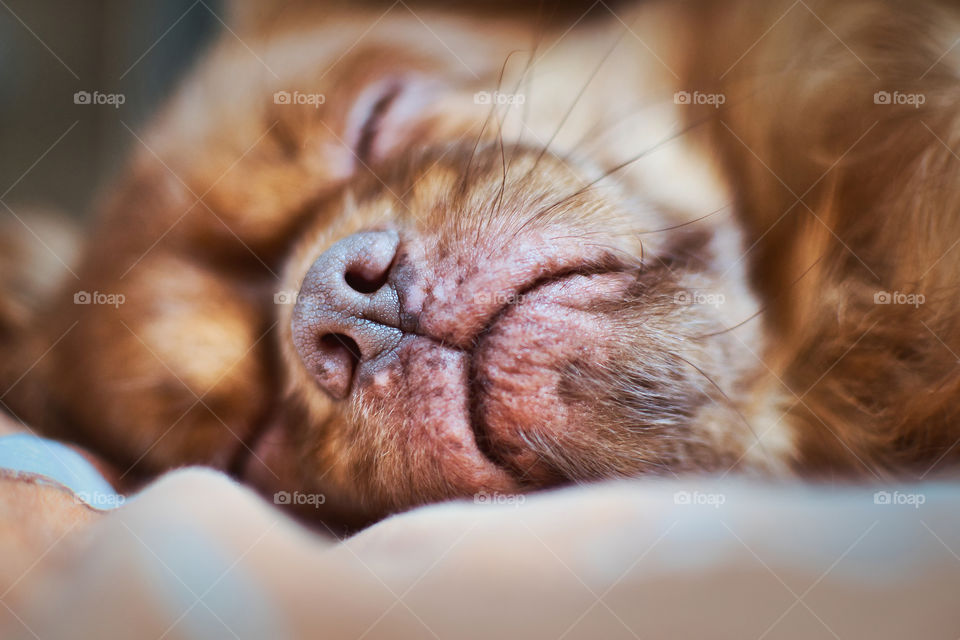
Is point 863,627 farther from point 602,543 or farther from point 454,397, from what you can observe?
point 454,397

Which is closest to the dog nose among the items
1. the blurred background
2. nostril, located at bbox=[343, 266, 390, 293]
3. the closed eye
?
nostril, located at bbox=[343, 266, 390, 293]

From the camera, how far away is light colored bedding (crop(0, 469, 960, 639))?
0.87 metres

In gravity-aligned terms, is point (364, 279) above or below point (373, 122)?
below

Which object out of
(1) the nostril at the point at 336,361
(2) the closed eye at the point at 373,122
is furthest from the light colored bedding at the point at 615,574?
(2) the closed eye at the point at 373,122

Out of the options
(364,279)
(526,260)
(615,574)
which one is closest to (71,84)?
(364,279)

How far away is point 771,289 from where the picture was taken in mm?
896

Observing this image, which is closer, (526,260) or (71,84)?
(526,260)

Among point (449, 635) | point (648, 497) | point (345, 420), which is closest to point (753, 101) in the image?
point (648, 497)

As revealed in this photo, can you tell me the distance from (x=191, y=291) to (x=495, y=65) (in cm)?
48

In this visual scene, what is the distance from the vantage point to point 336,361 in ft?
2.94

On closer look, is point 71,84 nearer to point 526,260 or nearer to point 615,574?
point 526,260

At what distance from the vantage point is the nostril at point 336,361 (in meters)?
0.89

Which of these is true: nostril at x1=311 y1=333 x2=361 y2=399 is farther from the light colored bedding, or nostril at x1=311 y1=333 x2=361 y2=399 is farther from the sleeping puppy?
the light colored bedding

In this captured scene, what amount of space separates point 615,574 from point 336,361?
0.38 metres
